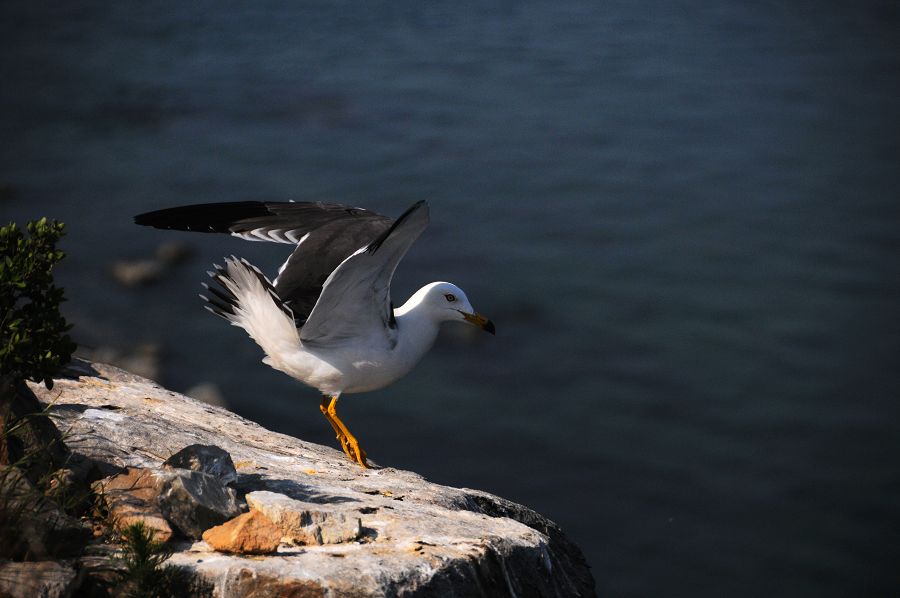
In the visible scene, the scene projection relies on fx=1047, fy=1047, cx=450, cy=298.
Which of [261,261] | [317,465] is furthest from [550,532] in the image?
[261,261]

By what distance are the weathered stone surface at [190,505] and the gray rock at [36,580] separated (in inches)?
22.6

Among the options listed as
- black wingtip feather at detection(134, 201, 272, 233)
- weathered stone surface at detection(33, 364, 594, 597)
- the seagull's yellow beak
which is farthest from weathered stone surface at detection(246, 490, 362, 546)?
black wingtip feather at detection(134, 201, 272, 233)

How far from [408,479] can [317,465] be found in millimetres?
507

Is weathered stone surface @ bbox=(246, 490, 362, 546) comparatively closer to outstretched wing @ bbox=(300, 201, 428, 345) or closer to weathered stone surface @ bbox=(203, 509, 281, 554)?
weathered stone surface @ bbox=(203, 509, 281, 554)

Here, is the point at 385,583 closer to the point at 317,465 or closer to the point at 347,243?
the point at 317,465

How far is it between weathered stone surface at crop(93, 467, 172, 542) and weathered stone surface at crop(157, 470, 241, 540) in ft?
0.12

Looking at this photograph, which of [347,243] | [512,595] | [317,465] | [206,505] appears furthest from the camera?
[347,243]

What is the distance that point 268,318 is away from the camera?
611 centimetres

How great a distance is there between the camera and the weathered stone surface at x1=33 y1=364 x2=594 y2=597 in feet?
12.8

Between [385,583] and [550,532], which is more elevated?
[385,583]

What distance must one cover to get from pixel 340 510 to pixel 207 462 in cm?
60

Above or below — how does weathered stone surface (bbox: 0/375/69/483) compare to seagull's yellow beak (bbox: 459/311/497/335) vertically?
above

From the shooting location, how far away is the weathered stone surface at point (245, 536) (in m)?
4.02

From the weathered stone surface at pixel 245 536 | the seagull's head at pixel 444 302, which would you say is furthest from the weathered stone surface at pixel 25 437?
the seagull's head at pixel 444 302
